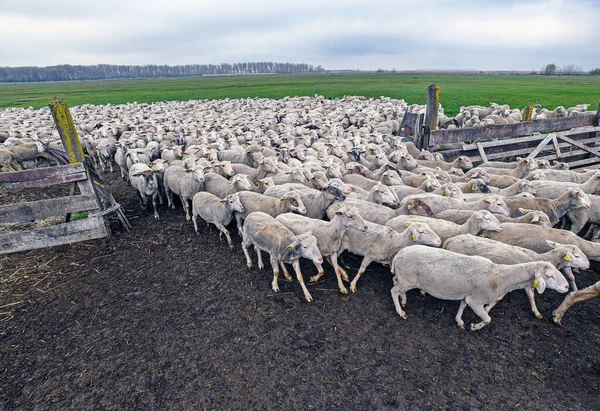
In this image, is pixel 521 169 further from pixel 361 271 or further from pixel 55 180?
pixel 55 180

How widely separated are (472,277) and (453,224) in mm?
1694

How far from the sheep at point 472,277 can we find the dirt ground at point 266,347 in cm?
49

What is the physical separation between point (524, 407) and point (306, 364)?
115 inches

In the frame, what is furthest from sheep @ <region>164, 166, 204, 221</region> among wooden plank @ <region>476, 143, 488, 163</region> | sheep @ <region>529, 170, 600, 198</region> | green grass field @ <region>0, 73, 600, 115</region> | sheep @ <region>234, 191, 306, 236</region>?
green grass field @ <region>0, 73, 600, 115</region>

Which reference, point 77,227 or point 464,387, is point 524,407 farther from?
point 77,227

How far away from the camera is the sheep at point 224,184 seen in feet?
30.3

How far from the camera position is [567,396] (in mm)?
4238

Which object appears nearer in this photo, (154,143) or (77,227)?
(77,227)

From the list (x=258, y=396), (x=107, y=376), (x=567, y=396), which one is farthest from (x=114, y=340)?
(x=567, y=396)

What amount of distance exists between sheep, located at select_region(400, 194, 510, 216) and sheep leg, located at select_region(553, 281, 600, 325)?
208 cm

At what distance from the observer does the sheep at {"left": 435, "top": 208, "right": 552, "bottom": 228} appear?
6589 millimetres

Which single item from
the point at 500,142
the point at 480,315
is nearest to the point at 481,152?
the point at 500,142

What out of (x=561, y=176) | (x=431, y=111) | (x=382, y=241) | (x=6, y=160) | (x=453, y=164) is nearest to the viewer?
(x=382, y=241)

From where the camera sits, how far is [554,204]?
23.9ft
